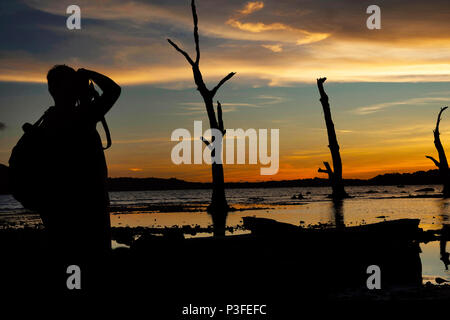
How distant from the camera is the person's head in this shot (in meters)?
4.16

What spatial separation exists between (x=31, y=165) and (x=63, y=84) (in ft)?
2.41

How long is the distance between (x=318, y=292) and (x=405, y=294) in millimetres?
979

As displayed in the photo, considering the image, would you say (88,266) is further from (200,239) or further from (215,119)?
(215,119)

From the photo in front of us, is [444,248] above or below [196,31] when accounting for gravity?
below

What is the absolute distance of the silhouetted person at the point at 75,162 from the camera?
4133 mm

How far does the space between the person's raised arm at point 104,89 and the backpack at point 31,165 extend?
52 cm

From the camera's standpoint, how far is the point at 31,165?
13.4 ft

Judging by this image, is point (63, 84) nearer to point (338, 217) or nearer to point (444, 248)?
point (444, 248)

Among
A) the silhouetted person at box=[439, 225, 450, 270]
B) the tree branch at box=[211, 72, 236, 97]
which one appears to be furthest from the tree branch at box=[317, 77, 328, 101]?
the silhouetted person at box=[439, 225, 450, 270]

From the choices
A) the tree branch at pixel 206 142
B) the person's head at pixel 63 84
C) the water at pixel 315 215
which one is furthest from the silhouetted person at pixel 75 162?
the tree branch at pixel 206 142

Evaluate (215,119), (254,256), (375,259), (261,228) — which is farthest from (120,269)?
(215,119)

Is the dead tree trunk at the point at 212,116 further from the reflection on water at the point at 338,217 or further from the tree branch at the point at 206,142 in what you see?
the reflection on water at the point at 338,217

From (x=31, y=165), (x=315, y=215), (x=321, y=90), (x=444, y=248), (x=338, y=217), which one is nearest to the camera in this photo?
(x=31, y=165)

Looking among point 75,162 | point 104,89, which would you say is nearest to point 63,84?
point 104,89
